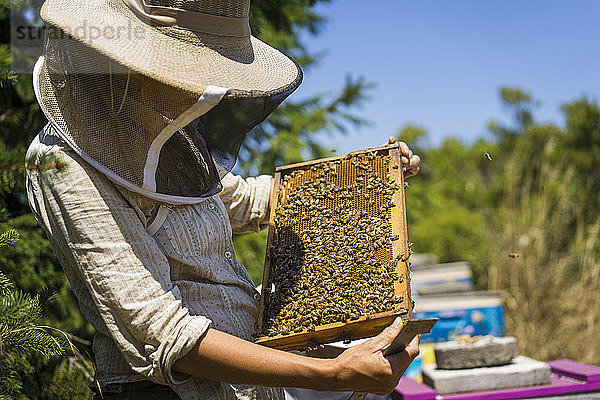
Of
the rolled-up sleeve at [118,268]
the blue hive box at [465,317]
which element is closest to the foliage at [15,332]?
the rolled-up sleeve at [118,268]

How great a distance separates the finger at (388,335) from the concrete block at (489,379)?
1554mm

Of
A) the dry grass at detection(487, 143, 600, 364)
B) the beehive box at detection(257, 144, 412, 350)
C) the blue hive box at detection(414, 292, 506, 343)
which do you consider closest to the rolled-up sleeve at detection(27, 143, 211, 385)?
the beehive box at detection(257, 144, 412, 350)

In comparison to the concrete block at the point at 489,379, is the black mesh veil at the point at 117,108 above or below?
above

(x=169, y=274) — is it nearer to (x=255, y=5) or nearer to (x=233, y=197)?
(x=233, y=197)

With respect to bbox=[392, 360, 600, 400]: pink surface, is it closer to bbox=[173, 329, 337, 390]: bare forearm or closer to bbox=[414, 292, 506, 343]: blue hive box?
bbox=[173, 329, 337, 390]: bare forearm

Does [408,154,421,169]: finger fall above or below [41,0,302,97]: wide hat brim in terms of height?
below

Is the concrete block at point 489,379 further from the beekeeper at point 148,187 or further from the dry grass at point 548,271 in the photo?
the dry grass at point 548,271

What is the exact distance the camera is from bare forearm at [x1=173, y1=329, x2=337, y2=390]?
1639 millimetres

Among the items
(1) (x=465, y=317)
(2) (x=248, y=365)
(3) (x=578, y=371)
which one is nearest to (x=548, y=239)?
(1) (x=465, y=317)

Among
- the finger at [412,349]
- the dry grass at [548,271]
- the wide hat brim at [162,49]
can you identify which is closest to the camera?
the wide hat brim at [162,49]

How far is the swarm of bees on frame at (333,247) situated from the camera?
1.90 m

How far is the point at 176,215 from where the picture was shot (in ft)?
6.05

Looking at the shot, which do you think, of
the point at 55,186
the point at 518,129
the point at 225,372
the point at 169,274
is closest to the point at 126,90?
the point at 55,186

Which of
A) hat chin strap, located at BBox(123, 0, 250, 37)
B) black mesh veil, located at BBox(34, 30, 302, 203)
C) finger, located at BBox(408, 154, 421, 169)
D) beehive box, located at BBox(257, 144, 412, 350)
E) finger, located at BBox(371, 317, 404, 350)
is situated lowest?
finger, located at BBox(371, 317, 404, 350)
